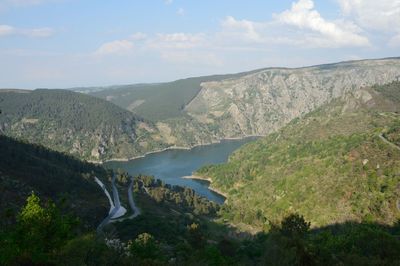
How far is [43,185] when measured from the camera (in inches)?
4840

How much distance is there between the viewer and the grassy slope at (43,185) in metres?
106

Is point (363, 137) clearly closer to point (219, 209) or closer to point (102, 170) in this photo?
point (219, 209)

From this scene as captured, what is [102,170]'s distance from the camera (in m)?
196

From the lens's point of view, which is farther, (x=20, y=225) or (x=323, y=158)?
(x=323, y=158)

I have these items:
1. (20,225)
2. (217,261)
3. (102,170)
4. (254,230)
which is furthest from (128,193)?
(20,225)

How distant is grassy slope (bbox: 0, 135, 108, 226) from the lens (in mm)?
106312

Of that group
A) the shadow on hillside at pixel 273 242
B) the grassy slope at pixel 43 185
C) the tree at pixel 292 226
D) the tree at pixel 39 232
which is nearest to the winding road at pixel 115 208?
the grassy slope at pixel 43 185

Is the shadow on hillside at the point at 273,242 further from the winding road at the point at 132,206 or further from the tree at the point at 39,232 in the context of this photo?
the tree at the point at 39,232

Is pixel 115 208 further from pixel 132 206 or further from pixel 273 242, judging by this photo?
pixel 273 242

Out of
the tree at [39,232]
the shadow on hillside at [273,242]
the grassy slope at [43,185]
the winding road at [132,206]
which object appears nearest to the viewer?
the tree at [39,232]

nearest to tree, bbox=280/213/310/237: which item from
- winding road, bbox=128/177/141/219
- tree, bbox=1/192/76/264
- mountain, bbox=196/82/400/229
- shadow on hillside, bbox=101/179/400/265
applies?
shadow on hillside, bbox=101/179/400/265

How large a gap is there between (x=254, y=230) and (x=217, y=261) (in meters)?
84.4

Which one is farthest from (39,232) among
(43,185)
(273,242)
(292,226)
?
(43,185)

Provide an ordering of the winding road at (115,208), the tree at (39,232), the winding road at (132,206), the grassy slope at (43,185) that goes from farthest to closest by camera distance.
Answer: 1. the winding road at (132,206)
2. the winding road at (115,208)
3. the grassy slope at (43,185)
4. the tree at (39,232)
